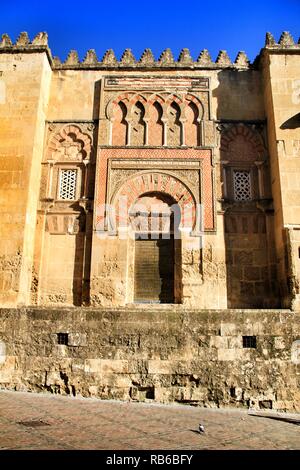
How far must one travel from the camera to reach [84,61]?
1044 centimetres

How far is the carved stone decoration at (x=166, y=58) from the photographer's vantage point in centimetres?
1026

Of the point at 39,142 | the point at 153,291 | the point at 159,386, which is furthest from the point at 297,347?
the point at 39,142

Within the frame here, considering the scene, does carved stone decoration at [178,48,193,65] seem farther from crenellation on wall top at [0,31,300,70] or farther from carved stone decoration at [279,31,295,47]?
carved stone decoration at [279,31,295,47]

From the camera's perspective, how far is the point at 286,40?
31.8ft

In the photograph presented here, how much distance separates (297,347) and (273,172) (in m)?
4.44

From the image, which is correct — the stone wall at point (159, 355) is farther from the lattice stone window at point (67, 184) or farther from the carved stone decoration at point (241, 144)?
the carved stone decoration at point (241, 144)

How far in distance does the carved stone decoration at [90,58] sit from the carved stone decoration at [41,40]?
3.64 feet

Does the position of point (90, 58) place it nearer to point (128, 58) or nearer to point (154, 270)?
point (128, 58)

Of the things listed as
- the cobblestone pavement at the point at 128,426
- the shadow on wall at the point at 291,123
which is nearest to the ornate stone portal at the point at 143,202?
the shadow on wall at the point at 291,123

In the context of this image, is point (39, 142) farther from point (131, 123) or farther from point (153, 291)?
point (153, 291)

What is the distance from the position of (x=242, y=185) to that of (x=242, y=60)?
3555 millimetres

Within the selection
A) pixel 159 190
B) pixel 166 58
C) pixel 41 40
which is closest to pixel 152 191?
pixel 159 190

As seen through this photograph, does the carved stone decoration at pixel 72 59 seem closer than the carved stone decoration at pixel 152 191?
No

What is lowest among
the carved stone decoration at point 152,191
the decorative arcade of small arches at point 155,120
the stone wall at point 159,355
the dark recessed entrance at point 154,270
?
the stone wall at point 159,355
